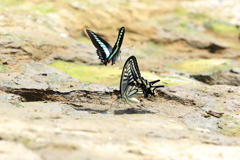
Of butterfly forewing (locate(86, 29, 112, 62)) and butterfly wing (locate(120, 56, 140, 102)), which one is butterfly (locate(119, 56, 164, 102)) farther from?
butterfly forewing (locate(86, 29, 112, 62))

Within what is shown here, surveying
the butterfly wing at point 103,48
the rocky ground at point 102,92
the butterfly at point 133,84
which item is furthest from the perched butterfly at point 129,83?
the butterfly wing at point 103,48

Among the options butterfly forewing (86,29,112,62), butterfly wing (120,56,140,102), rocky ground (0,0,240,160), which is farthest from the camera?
butterfly forewing (86,29,112,62)

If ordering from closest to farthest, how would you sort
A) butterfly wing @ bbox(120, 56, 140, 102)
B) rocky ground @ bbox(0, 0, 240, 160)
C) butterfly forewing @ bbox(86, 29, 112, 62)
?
1. rocky ground @ bbox(0, 0, 240, 160)
2. butterfly wing @ bbox(120, 56, 140, 102)
3. butterfly forewing @ bbox(86, 29, 112, 62)

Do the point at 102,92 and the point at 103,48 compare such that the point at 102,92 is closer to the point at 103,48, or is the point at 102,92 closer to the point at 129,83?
the point at 129,83

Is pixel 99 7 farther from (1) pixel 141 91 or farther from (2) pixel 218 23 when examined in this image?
(1) pixel 141 91

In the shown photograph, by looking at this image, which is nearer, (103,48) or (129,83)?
(129,83)

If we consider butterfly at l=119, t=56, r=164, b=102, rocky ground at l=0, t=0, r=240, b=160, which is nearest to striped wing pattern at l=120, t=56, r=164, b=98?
butterfly at l=119, t=56, r=164, b=102

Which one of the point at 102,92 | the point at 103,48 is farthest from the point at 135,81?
the point at 103,48

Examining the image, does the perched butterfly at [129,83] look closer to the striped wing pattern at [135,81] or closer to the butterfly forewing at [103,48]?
the striped wing pattern at [135,81]
